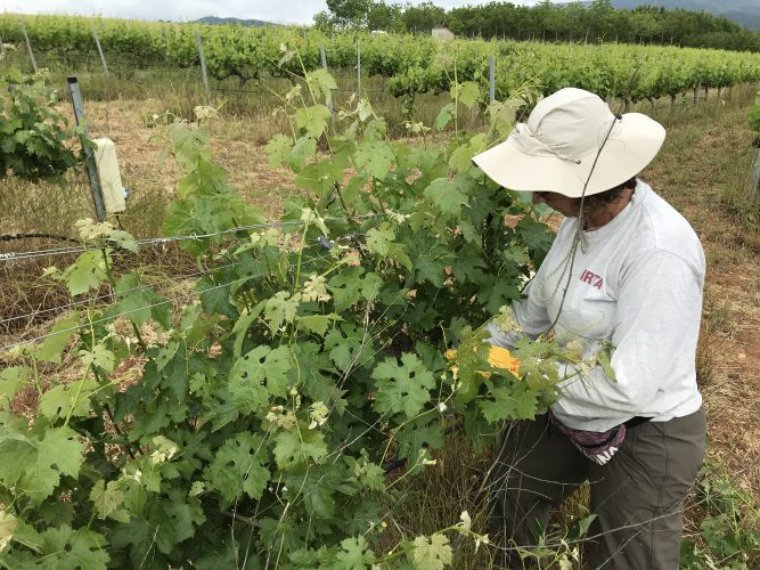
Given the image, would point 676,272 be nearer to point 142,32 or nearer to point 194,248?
point 194,248

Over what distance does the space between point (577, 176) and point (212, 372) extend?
3.83 ft

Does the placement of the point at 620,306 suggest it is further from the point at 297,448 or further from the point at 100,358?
the point at 100,358

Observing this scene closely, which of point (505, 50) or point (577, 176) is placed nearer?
point (577, 176)

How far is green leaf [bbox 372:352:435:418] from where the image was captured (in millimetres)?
1479

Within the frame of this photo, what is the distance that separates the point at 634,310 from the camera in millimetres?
1609

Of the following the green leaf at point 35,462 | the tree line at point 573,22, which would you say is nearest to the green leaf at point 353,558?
the green leaf at point 35,462

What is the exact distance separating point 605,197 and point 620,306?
1.07 feet

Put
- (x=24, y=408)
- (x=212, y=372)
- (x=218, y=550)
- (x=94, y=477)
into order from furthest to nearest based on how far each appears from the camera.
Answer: (x=24, y=408)
(x=218, y=550)
(x=212, y=372)
(x=94, y=477)

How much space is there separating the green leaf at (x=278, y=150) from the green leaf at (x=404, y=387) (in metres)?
0.74

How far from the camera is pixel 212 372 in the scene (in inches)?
61.9

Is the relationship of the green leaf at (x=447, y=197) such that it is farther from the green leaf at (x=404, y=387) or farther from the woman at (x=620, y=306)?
the green leaf at (x=404, y=387)

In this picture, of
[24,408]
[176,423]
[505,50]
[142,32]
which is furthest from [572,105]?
[142,32]

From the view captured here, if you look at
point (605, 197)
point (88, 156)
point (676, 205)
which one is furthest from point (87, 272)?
point (676, 205)

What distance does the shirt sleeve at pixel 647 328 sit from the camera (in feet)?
5.19
